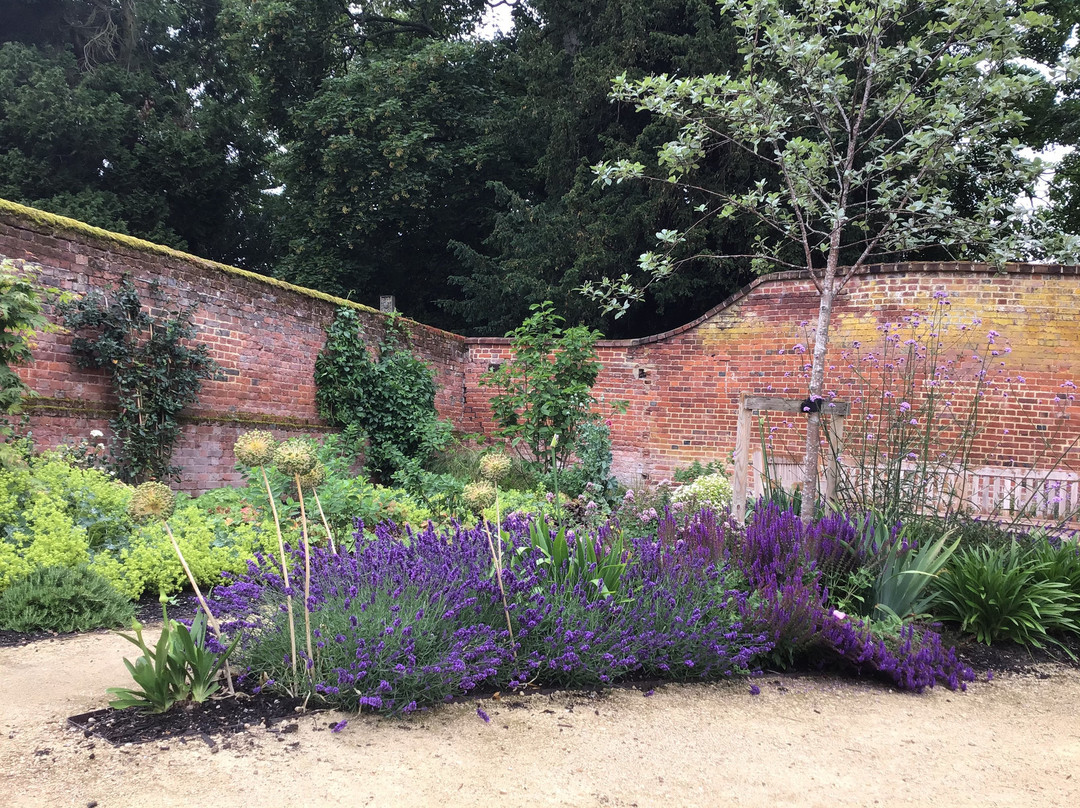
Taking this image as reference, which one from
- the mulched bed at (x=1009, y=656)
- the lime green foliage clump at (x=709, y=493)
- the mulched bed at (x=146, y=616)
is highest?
the lime green foliage clump at (x=709, y=493)

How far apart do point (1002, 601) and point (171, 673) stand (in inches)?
171

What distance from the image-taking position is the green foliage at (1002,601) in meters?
4.08

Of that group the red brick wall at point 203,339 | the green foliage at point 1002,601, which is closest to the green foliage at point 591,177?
the red brick wall at point 203,339

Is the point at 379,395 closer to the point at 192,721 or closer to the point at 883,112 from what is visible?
the point at 883,112

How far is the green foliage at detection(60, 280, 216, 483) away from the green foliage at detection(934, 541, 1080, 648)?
6.51 m

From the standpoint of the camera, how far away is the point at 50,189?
15.7 metres

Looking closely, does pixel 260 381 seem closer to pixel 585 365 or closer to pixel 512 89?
pixel 585 365

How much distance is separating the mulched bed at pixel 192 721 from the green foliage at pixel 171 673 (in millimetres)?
42

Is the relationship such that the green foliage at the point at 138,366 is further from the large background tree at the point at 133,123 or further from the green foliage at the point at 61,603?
the large background tree at the point at 133,123

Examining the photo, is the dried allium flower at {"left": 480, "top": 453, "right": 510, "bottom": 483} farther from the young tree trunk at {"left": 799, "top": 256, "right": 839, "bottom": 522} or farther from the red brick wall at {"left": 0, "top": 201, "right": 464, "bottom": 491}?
the red brick wall at {"left": 0, "top": 201, "right": 464, "bottom": 491}

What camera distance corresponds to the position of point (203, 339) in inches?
282

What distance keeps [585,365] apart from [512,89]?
423 inches

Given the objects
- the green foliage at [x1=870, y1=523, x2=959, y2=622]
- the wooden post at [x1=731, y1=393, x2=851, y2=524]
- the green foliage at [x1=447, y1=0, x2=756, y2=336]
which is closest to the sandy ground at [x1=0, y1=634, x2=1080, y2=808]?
the green foliage at [x1=870, y1=523, x2=959, y2=622]

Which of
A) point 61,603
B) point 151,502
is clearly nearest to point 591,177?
point 61,603
